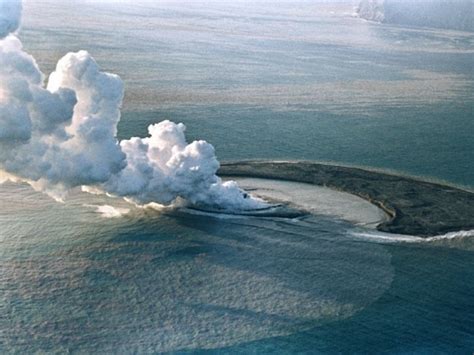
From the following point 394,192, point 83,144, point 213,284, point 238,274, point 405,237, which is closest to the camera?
point 213,284

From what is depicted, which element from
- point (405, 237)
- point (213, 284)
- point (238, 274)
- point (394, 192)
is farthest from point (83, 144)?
point (394, 192)

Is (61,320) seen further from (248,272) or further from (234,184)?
(234,184)

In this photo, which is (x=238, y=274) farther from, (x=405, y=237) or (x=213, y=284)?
(x=405, y=237)

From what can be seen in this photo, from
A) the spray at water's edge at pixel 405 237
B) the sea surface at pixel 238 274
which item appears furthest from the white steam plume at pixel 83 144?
the spray at water's edge at pixel 405 237

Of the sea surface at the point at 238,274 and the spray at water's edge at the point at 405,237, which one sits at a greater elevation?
the spray at water's edge at the point at 405,237

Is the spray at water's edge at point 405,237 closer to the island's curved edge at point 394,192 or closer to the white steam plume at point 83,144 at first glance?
the island's curved edge at point 394,192

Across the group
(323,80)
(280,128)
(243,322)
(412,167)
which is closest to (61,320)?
(243,322)

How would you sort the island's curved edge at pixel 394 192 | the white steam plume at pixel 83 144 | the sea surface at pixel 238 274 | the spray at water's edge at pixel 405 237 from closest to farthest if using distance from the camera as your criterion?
the sea surface at pixel 238 274 < the white steam plume at pixel 83 144 < the spray at water's edge at pixel 405 237 < the island's curved edge at pixel 394 192
